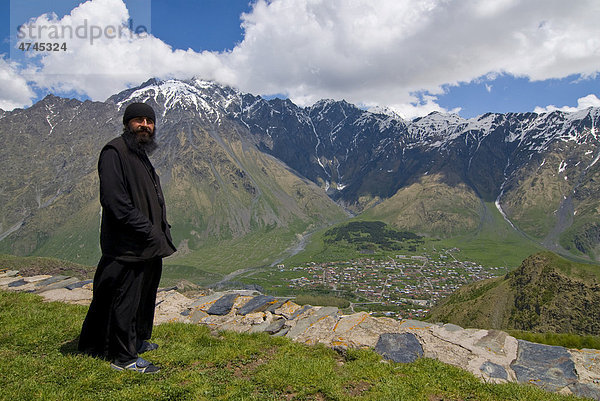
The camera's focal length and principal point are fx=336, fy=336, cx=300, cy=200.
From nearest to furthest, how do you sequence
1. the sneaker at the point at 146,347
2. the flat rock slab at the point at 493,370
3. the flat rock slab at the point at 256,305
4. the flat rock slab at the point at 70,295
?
the sneaker at the point at 146,347 < the flat rock slab at the point at 493,370 < the flat rock slab at the point at 256,305 < the flat rock slab at the point at 70,295

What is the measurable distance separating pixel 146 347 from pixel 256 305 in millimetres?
6371

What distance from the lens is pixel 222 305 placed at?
44.7 feet

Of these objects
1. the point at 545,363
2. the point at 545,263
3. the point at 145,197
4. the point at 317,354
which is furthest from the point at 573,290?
the point at 145,197

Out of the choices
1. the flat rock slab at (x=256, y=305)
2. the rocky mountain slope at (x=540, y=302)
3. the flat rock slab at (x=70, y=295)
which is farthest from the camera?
the rocky mountain slope at (x=540, y=302)

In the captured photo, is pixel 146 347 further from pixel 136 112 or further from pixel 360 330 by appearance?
pixel 360 330

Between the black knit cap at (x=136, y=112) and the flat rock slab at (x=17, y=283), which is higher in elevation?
the black knit cap at (x=136, y=112)

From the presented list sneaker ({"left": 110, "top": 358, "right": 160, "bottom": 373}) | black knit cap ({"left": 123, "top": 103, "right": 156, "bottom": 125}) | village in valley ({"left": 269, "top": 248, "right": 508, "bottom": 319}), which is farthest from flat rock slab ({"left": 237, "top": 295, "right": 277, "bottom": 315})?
village in valley ({"left": 269, "top": 248, "right": 508, "bottom": 319})

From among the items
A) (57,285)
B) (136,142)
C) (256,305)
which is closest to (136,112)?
(136,142)

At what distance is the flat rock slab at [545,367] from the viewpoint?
7.85 metres

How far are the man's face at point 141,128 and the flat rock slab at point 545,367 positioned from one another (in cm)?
1003

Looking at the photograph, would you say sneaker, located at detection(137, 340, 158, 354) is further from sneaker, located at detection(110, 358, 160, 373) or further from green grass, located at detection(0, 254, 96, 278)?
green grass, located at detection(0, 254, 96, 278)

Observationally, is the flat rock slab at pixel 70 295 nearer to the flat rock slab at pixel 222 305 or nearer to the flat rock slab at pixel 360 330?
the flat rock slab at pixel 222 305

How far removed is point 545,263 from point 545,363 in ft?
248

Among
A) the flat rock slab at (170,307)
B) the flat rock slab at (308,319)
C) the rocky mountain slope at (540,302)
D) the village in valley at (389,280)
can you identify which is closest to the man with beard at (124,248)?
the flat rock slab at (308,319)
